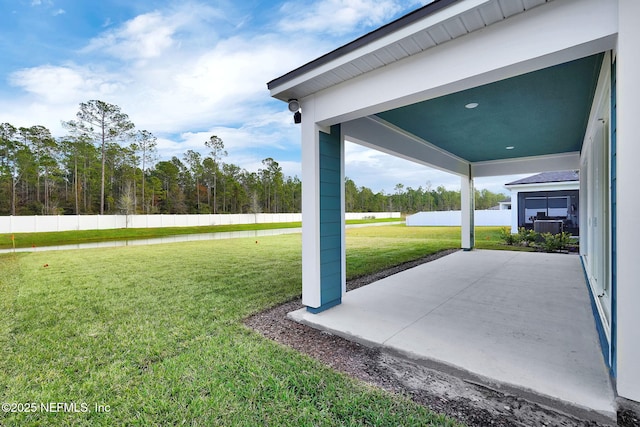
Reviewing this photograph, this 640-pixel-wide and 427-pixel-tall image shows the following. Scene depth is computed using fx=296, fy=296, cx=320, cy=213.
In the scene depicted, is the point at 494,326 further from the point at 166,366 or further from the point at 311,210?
the point at 166,366

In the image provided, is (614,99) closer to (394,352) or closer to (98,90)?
(394,352)

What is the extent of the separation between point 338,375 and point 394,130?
427 cm

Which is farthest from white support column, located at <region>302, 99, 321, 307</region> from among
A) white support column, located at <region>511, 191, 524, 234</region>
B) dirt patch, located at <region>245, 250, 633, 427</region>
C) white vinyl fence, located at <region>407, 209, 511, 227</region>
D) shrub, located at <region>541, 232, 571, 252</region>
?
white vinyl fence, located at <region>407, 209, 511, 227</region>

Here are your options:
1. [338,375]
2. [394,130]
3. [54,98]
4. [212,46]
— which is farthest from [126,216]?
[338,375]

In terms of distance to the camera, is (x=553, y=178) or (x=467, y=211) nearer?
(x=467, y=211)

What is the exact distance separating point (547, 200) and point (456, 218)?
36.7ft

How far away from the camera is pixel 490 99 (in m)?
3.91

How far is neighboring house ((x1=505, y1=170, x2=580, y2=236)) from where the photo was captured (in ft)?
41.2

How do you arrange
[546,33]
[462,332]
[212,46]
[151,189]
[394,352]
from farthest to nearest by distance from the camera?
1. [151,189]
2. [212,46]
3. [462,332]
4. [394,352]
5. [546,33]

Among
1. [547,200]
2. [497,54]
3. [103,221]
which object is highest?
[497,54]

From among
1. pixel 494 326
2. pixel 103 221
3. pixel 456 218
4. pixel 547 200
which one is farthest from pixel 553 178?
pixel 103 221

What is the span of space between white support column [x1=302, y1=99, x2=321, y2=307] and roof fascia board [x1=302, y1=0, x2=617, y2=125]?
66 centimetres

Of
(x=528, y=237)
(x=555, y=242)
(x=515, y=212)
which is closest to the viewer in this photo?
(x=555, y=242)

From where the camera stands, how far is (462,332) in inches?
121
